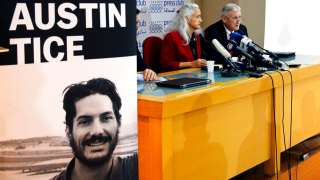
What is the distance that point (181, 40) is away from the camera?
3215mm

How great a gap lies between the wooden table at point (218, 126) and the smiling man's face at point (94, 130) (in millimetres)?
227

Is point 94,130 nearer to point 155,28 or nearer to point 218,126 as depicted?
point 218,126

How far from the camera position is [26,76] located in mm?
1148

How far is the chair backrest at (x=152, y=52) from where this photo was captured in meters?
3.04

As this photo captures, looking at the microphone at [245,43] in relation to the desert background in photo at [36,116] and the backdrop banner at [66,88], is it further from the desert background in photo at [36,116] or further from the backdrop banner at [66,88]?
the desert background in photo at [36,116]

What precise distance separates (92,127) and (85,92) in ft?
0.45

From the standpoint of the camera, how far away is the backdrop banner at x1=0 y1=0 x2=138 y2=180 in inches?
44.8

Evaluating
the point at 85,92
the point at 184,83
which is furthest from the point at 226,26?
the point at 85,92

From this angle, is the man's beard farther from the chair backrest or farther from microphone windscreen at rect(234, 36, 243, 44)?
the chair backrest

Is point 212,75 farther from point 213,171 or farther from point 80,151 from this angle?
point 80,151

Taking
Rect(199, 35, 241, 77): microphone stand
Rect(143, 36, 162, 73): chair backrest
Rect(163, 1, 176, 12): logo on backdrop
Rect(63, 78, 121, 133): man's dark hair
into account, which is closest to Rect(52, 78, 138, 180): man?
Rect(63, 78, 121, 133): man's dark hair

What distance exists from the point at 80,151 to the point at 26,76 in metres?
0.35

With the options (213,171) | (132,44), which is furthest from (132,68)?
(213,171)

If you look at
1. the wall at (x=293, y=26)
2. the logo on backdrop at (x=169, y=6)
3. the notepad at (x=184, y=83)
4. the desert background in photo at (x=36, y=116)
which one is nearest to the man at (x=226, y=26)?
the logo on backdrop at (x=169, y=6)
